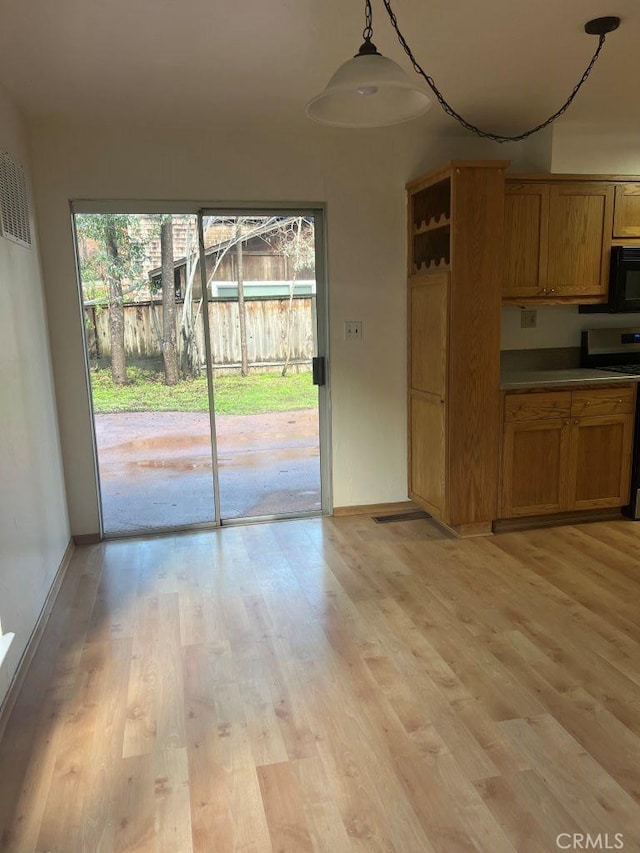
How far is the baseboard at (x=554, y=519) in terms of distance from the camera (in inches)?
156

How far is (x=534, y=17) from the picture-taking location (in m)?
2.47

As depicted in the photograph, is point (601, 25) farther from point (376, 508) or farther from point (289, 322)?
point (376, 508)

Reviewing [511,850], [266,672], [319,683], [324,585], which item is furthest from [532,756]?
[324,585]

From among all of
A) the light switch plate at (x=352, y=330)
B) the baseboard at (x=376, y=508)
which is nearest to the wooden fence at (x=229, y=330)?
the light switch plate at (x=352, y=330)

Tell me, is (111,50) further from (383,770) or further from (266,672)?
(383,770)

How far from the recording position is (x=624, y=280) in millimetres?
3982

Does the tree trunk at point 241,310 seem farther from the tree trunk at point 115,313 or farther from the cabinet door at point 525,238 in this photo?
the cabinet door at point 525,238

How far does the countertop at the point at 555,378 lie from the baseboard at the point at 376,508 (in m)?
1.10

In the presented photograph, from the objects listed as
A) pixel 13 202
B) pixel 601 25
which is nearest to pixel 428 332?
pixel 601 25

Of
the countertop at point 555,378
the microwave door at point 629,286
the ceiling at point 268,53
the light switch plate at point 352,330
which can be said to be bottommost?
the countertop at point 555,378

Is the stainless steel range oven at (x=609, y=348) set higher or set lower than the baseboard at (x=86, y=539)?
higher

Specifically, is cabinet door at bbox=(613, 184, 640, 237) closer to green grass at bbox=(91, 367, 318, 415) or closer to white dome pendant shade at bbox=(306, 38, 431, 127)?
green grass at bbox=(91, 367, 318, 415)

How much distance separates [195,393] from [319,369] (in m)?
0.83

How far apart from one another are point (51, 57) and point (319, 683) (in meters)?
2.80
